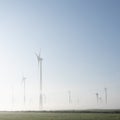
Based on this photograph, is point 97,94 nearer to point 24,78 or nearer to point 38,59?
point 24,78

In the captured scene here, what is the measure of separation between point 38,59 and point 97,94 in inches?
3208

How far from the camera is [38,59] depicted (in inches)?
5037

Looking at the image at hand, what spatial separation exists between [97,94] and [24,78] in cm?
5656

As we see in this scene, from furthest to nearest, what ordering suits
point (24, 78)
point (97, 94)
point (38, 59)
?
1. point (97, 94)
2. point (24, 78)
3. point (38, 59)

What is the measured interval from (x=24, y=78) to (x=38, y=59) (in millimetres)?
38811

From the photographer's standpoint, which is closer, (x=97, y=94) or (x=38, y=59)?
(x=38, y=59)

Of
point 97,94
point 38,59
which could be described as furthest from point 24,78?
point 97,94

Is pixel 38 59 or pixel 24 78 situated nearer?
pixel 38 59

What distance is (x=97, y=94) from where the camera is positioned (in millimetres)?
199125

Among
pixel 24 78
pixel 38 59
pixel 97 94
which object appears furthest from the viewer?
pixel 97 94

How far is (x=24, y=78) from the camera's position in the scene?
164 meters
